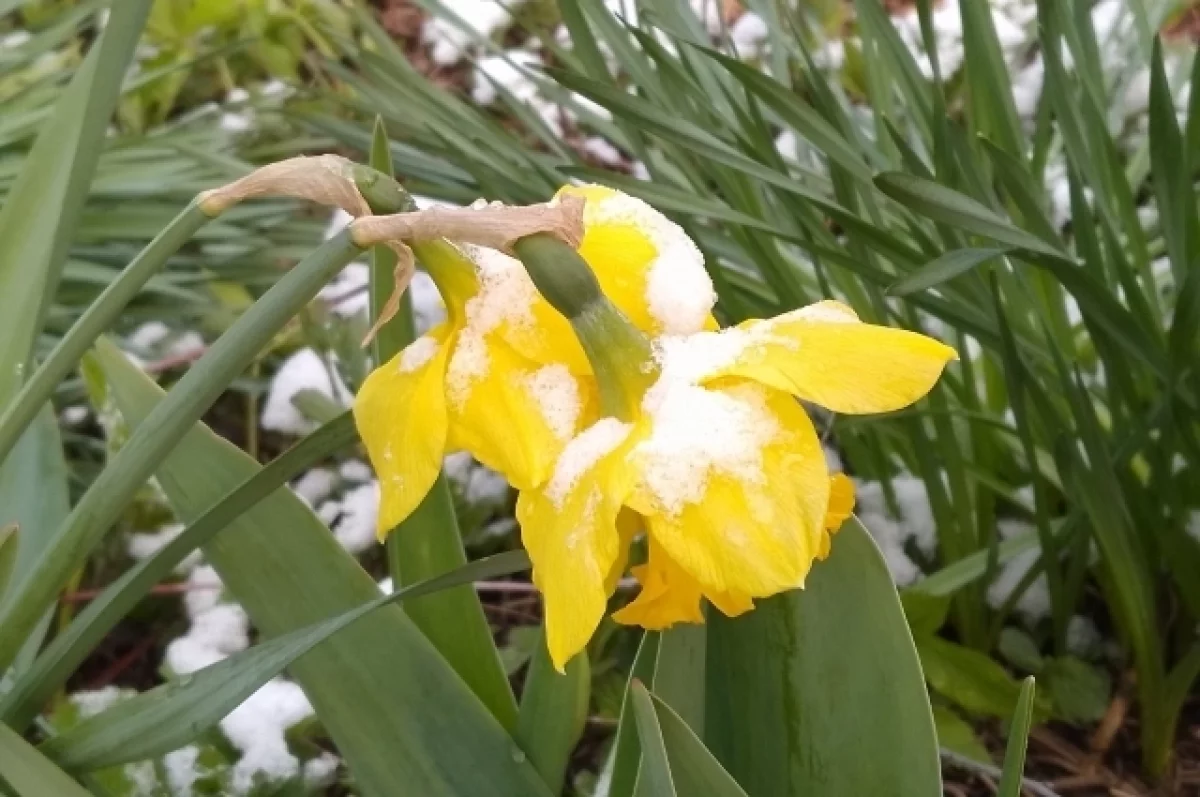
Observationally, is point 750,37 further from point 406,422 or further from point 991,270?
point 406,422

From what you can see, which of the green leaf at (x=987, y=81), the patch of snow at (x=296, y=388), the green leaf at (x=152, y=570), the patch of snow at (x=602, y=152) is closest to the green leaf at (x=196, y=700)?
the green leaf at (x=152, y=570)

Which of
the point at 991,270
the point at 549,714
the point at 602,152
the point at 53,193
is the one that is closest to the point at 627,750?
the point at 549,714

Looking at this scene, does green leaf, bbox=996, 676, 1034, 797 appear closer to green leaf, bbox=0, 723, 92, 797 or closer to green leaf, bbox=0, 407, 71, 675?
green leaf, bbox=0, 723, 92, 797

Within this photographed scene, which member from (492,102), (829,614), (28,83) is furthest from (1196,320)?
(28,83)

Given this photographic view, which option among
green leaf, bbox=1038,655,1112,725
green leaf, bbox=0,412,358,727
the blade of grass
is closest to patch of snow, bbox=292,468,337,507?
the blade of grass

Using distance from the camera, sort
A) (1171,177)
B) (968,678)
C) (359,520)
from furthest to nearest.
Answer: (359,520)
(968,678)
(1171,177)

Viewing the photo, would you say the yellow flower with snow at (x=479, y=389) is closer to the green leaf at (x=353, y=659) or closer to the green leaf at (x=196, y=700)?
the green leaf at (x=196, y=700)

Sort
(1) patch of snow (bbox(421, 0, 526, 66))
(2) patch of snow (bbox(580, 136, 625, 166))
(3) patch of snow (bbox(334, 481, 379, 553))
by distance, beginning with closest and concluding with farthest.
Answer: (3) patch of snow (bbox(334, 481, 379, 553)) → (2) patch of snow (bbox(580, 136, 625, 166)) → (1) patch of snow (bbox(421, 0, 526, 66))
